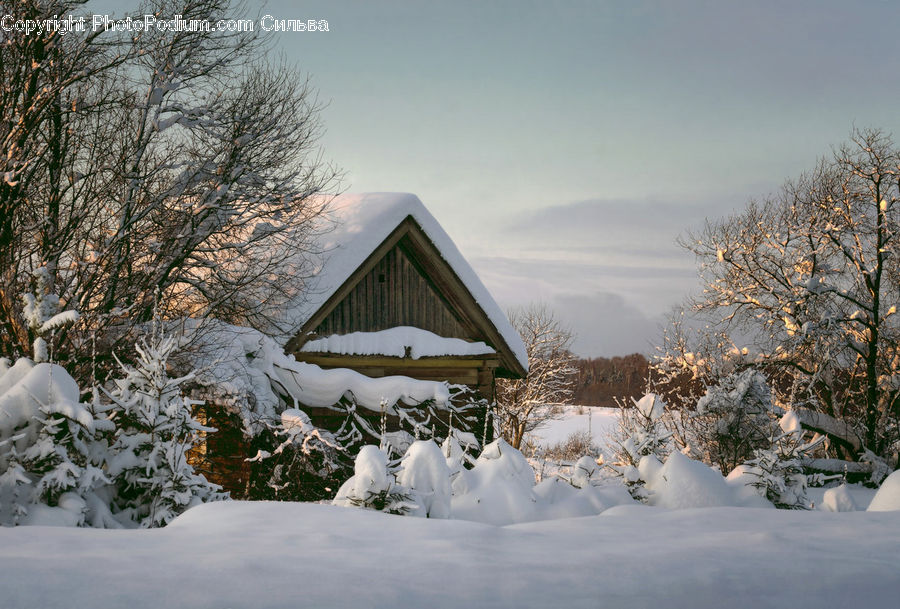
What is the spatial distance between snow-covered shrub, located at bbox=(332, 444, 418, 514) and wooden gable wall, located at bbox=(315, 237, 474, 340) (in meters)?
7.13

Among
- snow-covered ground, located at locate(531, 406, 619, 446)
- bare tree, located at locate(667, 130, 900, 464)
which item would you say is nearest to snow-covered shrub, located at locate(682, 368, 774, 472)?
bare tree, located at locate(667, 130, 900, 464)

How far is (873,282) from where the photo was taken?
21.0 m

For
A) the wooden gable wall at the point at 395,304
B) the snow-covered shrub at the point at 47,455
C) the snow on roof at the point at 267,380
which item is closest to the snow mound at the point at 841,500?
the snow on roof at the point at 267,380

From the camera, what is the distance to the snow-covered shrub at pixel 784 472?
28.5ft

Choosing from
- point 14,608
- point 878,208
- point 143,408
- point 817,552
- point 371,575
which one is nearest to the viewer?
point 14,608

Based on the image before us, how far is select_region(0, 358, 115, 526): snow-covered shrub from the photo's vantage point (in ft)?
20.0

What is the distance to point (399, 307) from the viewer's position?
14695mm

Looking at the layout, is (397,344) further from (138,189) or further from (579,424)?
(579,424)

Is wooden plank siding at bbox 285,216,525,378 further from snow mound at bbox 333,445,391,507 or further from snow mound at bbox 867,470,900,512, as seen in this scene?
snow mound at bbox 867,470,900,512

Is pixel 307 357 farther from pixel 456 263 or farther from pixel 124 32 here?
pixel 124 32

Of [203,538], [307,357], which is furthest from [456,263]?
[203,538]

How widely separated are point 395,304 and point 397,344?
90cm

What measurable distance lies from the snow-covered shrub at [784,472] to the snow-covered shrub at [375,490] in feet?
15.1

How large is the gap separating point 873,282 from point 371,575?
21743 millimetres
